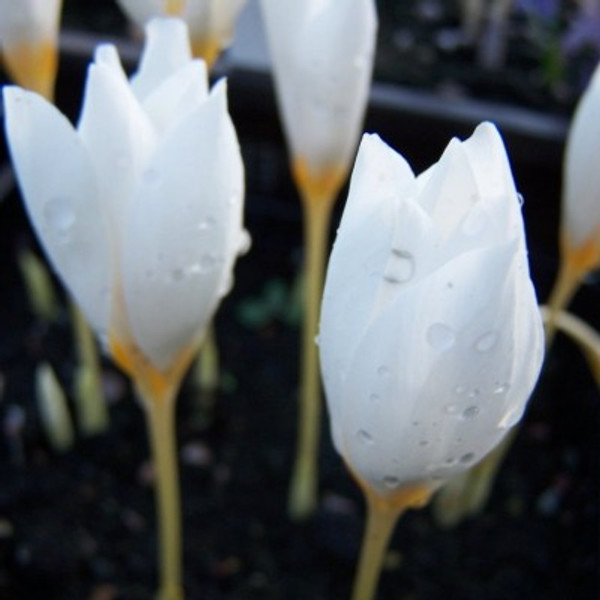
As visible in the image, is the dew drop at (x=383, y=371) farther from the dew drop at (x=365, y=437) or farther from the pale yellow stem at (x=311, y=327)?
the pale yellow stem at (x=311, y=327)

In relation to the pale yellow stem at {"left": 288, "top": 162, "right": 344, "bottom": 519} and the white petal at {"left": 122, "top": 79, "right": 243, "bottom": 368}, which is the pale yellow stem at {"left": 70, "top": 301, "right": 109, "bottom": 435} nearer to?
the pale yellow stem at {"left": 288, "top": 162, "right": 344, "bottom": 519}

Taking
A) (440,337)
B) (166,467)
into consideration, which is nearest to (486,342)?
(440,337)

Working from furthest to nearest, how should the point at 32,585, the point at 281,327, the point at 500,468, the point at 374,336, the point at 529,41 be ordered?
the point at 529,41 < the point at 281,327 < the point at 500,468 < the point at 32,585 < the point at 374,336

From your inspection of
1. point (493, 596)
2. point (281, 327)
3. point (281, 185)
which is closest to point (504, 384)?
point (493, 596)

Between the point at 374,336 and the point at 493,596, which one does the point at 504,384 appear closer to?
the point at 374,336

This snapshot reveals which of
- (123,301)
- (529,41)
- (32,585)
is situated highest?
(123,301)

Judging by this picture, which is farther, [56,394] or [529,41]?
[529,41]

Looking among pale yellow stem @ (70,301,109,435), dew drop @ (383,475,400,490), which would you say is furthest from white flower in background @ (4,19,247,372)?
pale yellow stem @ (70,301,109,435)
